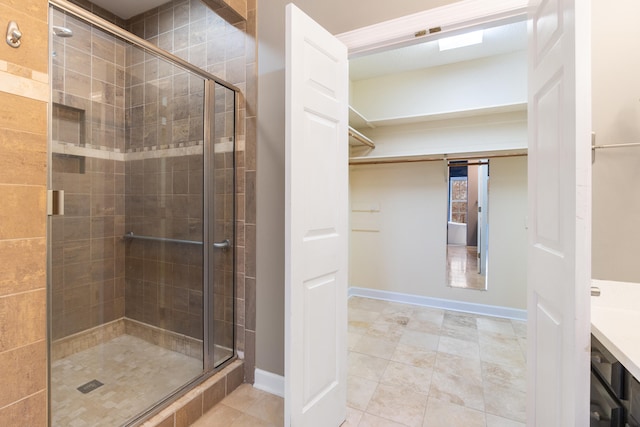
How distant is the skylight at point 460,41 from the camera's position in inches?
100

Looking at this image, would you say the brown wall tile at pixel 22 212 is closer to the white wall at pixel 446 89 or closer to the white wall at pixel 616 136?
the white wall at pixel 616 136

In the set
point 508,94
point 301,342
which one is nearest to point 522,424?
point 301,342

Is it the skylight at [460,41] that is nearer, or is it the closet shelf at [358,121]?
the skylight at [460,41]

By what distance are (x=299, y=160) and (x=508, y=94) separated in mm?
2760

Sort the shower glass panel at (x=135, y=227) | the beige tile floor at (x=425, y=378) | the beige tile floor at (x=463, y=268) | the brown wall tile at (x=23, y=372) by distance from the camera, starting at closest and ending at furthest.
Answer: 1. the brown wall tile at (x=23, y=372)
2. the beige tile floor at (x=425, y=378)
3. the shower glass panel at (x=135, y=227)
4. the beige tile floor at (x=463, y=268)

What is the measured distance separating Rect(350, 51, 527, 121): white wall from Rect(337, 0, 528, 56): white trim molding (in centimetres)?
162

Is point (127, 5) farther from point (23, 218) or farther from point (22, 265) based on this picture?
point (22, 265)

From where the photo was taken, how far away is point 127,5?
2.52 m

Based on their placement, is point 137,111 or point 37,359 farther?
point 137,111

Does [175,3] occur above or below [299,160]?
above

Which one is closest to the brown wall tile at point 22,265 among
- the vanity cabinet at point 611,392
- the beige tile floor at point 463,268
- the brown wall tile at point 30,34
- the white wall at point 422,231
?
the brown wall tile at point 30,34

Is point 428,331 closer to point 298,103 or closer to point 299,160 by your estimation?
point 299,160

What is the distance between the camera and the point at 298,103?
1.27 m

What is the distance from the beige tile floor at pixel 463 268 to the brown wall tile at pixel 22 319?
3.49 meters
